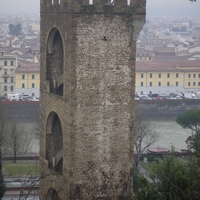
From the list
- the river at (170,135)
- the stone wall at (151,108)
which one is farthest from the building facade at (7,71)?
the river at (170,135)

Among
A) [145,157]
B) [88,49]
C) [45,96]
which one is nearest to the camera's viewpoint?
[88,49]

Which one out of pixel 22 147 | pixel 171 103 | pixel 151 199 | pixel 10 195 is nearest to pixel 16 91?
pixel 171 103

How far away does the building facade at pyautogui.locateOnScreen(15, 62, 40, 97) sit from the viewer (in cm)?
3744

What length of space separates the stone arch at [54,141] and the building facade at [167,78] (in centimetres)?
2891

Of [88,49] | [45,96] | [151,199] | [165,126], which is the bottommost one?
[165,126]

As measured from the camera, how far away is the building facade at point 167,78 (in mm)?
40062

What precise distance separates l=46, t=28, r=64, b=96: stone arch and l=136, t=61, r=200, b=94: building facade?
→ 28.9 metres

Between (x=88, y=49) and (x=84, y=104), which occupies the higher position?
(x=88, y=49)

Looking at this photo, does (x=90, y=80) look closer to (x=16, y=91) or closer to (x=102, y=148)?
(x=102, y=148)

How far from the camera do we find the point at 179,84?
41.0 m

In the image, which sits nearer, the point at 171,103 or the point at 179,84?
the point at 171,103

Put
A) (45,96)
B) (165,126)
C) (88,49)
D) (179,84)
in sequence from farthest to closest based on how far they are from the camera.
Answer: (179,84), (165,126), (45,96), (88,49)

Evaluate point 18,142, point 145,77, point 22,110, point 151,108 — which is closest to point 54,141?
point 18,142

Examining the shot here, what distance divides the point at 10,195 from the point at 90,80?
7542 millimetres
